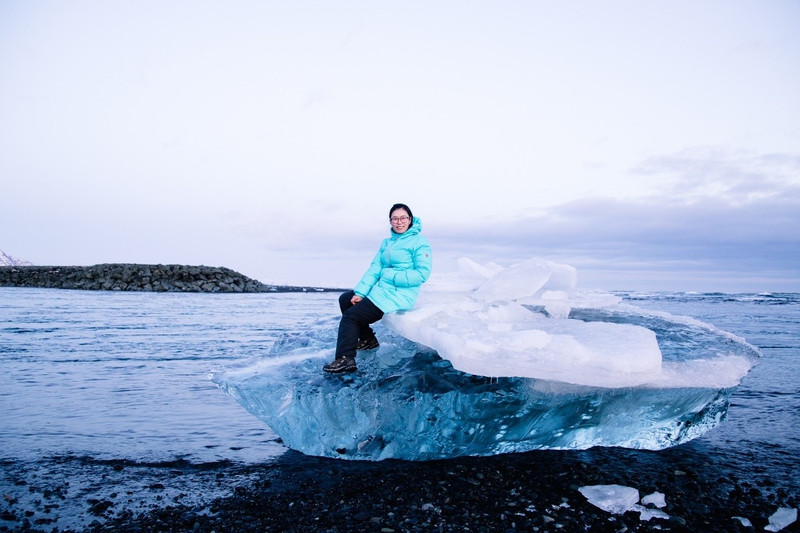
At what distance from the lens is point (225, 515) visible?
331 cm

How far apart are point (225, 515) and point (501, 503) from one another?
1.82 meters

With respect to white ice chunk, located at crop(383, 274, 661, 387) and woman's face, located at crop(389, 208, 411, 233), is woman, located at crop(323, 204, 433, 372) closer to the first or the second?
woman's face, located at crop(389, 208, 411, 233)

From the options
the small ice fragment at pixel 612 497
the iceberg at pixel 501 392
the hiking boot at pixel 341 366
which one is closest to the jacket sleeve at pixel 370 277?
the iceberg at pixel 501 392

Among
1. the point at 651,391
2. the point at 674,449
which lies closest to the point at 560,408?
the point at 651,391

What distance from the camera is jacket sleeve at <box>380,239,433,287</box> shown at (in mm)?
5504

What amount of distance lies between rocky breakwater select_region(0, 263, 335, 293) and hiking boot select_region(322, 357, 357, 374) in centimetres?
3425

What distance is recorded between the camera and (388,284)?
18.2 ft

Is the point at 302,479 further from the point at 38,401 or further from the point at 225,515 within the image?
the point at 38,401

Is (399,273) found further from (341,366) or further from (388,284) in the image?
(341,366)

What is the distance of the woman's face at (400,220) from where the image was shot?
562cm

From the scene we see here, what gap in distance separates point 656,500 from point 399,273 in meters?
3.06

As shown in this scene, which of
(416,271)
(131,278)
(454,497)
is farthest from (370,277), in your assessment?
(131,278)

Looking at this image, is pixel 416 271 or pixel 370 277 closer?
pixel 416 271

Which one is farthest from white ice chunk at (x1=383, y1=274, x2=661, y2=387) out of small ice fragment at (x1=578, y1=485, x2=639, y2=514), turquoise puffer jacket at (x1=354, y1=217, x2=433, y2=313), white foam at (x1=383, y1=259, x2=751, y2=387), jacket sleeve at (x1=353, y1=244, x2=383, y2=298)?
small ice fragment at (x1=578, y1=485, x2=639, y2=514)
